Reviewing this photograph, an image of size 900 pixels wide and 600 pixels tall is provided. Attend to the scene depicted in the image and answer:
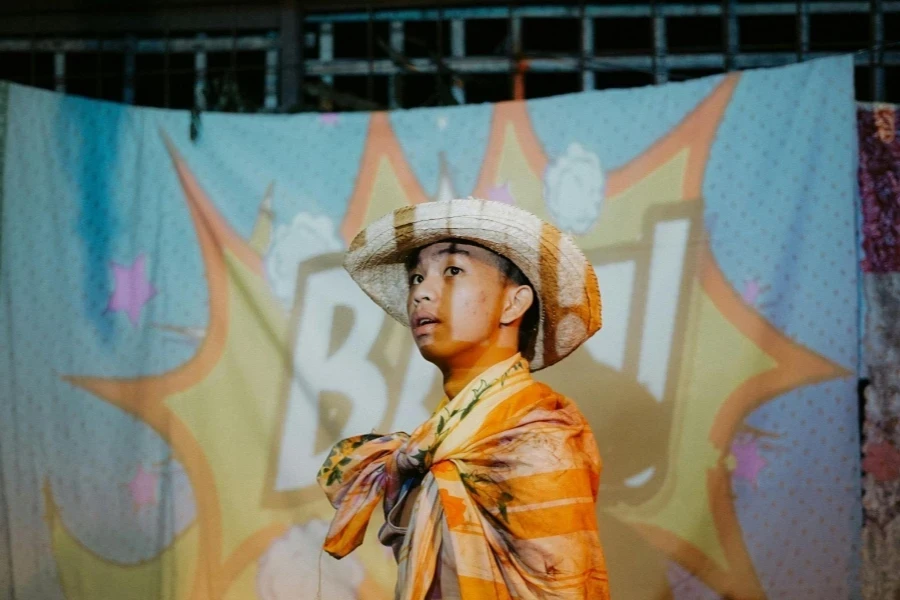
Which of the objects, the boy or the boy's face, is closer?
the boy

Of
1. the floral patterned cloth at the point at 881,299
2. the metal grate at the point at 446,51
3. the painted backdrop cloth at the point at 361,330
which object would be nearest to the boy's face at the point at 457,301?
the painted backdrop cloth at the point at 361,330

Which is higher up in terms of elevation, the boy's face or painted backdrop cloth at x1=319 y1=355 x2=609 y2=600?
the boy's face

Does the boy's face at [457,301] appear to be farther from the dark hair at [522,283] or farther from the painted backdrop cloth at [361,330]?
the painted backdrop cloth at [361,330]

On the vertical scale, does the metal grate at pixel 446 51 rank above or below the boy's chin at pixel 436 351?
above

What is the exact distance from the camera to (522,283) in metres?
2.01

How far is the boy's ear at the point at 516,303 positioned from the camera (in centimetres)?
197

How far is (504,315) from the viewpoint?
197cm

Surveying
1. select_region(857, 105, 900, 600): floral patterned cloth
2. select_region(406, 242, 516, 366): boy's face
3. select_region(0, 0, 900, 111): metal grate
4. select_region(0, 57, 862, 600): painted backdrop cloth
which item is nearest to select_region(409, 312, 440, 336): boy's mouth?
select_region(406, 242, 516, 366): boy's face

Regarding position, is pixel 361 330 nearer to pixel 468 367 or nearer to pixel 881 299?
pixel 468 367

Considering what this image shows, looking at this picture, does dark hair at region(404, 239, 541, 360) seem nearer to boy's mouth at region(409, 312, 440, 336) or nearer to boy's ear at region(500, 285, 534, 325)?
boy's ear at region(500, 285, 534, 325)

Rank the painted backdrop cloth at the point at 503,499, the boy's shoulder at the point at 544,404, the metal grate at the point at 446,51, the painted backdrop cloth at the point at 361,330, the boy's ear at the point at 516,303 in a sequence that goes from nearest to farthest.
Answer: the painted backdrop cloth at the point at 503,499
the boy's shoulder at the point at 544,404
the boy's ear at the point at 516,303
the painted backdrop cloth at the point at 361,330
the metal grate at the point at 446,51

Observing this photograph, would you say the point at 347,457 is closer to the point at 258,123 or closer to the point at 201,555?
the point at 201,555

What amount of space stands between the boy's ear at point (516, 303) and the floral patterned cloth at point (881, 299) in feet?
5.18

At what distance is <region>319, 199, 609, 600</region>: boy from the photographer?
1.71 meters
